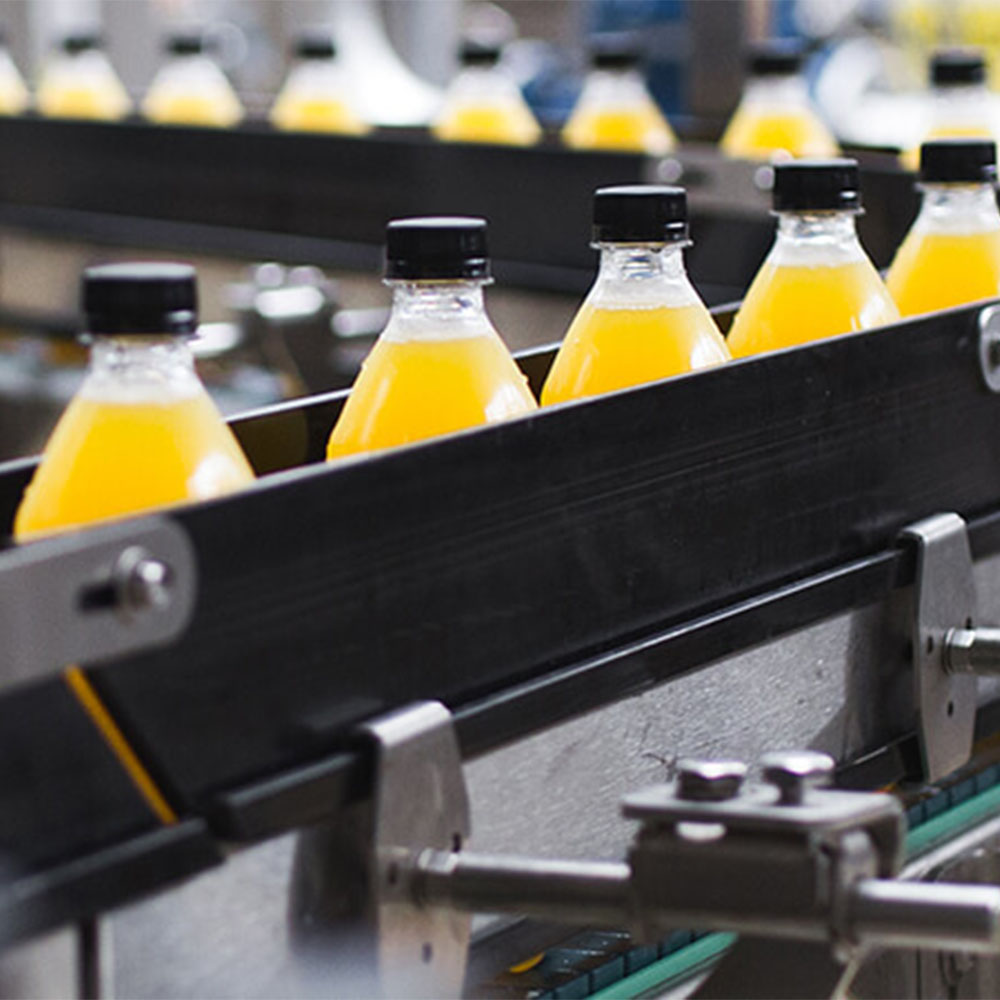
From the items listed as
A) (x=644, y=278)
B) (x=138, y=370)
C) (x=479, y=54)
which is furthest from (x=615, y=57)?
(x=138, y=370)

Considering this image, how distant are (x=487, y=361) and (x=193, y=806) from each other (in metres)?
0.38

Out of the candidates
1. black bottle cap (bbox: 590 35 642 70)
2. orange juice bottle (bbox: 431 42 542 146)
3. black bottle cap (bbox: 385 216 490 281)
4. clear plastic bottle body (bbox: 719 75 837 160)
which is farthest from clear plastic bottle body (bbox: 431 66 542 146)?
black bottle cap (bbox: 385 216 490 281)

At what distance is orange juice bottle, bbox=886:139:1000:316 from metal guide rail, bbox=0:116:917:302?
703 millimetres

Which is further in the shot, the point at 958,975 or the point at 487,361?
the point at 958,975

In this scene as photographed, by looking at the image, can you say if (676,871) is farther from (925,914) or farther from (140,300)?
(140,300)

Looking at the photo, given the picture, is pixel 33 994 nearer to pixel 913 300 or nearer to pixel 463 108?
pixel 913 300

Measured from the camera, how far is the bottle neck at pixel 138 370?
0.90m

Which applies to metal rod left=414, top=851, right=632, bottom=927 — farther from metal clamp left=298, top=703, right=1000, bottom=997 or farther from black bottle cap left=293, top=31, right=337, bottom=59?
black bottle cap left=293, top=31, right=337, bottom=59

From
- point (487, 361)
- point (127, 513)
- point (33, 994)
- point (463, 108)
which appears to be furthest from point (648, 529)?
point (463, 108)

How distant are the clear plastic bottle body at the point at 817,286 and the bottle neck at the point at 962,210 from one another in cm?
14

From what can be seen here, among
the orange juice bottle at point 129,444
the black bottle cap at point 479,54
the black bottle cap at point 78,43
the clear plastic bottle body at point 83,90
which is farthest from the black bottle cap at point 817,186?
the black bottle cap at point 78,43

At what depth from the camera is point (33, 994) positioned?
73 centimetres

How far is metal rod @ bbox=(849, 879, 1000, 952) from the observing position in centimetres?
75

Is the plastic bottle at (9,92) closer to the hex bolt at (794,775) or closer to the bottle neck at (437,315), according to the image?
the bottle neck at (437,315)
